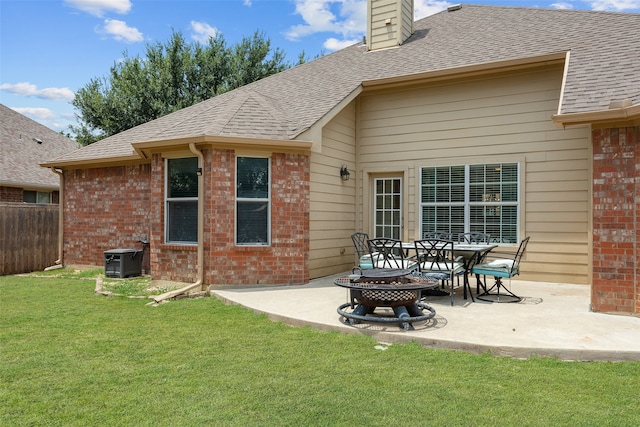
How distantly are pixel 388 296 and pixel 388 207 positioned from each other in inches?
189

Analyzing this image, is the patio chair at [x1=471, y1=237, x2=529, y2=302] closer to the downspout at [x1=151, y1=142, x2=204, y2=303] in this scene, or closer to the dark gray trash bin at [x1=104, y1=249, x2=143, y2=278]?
the downspout at [x1=151, y1=142, x2=204, y2=303]

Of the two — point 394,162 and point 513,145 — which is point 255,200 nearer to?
point 394,162

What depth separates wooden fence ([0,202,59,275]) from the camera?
10.2 metres

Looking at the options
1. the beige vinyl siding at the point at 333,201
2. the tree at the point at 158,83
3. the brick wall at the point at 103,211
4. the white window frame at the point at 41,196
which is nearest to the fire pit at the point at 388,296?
the beige vinyl siding at the point at 333,201

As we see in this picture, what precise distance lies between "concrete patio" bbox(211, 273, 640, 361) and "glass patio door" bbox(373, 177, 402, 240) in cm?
260

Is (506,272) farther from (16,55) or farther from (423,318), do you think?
(16,55)

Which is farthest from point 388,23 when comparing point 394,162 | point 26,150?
point 26,150

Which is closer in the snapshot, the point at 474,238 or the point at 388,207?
the point at 474,238

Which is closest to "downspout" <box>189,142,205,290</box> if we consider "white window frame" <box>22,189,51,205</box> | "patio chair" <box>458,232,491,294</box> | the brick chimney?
"patio chair" <box>458,232,491,294</box>

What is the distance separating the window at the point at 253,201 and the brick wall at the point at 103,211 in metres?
3.02

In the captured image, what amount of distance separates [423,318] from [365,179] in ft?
16.9

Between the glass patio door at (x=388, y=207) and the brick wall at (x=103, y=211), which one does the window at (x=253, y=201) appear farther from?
the brick wall at (x=103, y=211)

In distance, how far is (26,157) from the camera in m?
16.0

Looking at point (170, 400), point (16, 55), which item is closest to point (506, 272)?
point (170, 400)
